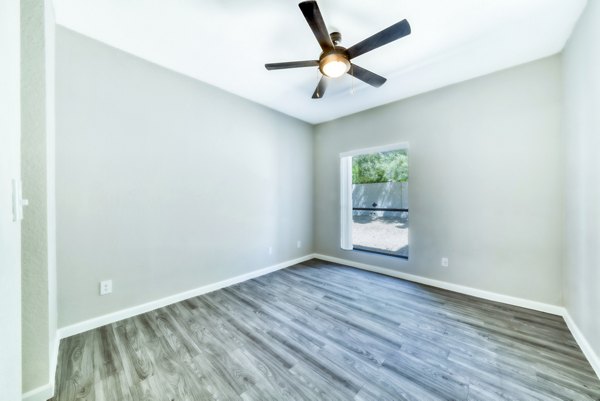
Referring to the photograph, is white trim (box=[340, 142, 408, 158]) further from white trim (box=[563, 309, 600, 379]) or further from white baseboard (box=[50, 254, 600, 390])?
white trim (box=[563, 309, 600, 379])

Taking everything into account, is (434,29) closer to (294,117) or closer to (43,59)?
(294,117)

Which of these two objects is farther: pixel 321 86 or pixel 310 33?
pixel 321 86

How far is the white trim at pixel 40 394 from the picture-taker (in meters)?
1.30

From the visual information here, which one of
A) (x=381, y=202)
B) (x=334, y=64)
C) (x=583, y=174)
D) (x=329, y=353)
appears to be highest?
(x=334, y=64)

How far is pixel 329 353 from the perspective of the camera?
178cm

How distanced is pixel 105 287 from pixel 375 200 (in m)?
3.66

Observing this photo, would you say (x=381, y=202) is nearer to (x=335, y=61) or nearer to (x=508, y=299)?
(x=508, y=299)

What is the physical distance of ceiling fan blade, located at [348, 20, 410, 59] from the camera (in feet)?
5.17

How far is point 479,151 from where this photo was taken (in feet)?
8.98

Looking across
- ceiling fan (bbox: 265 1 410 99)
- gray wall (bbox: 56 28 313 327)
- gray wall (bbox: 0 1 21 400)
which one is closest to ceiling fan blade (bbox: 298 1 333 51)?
ceiling fan (bbox: 265 1 410 99)

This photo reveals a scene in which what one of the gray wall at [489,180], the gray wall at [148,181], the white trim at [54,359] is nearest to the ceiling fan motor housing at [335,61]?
the gray wall at [148,181]

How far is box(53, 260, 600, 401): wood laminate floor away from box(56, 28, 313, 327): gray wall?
17.3 inches

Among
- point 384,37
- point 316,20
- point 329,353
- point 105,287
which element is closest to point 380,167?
point 384,37

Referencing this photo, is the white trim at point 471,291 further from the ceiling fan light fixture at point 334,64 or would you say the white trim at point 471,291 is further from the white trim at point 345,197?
the ceiling fan light fixture at point 334,64
